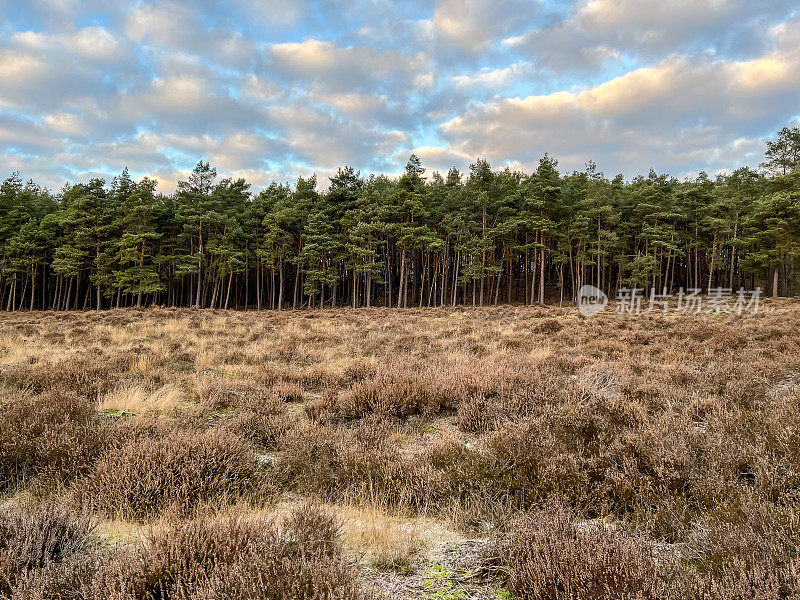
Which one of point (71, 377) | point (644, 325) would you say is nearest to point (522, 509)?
point (71, 377)

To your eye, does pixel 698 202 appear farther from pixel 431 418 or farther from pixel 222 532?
pixel 222 532

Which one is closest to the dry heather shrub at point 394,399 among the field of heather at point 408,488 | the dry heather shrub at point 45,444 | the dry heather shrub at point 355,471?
the field of heather at point 408,488

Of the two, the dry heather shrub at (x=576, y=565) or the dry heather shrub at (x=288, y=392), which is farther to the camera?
the dry heather shrub at (x=288, y=392)

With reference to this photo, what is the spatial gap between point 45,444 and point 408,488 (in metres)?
3.17

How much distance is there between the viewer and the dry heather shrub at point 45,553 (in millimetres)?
1821

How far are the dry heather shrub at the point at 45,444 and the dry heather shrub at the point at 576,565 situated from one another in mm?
3380

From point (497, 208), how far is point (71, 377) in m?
37.7

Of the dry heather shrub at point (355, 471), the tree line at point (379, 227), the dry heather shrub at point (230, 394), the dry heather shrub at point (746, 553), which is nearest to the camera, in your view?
the dry heather shrub at point (746, 553)

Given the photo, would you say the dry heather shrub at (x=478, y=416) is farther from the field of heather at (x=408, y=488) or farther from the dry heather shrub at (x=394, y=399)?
the dry heather shrub at (x=394, y=399)

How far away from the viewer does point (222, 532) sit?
7.00 feet

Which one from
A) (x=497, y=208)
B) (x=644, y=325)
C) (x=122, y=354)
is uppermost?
(x=497, y=208)

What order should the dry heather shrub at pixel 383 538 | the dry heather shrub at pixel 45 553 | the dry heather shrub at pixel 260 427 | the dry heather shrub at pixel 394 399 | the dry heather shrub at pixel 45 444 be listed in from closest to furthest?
the dry heather shrub at pixel 45 553, the dry heather shrub at pixel 383 538, the dry heather shrub at pixel 45 444, the dry heather shrub at pixel 260 427, the dry heather shrub at pixel 394 399

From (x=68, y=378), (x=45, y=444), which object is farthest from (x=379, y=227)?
(x=45, y=444)

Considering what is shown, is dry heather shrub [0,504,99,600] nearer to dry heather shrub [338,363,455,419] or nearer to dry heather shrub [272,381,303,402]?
dry heather shrub [338,363,455,419]
